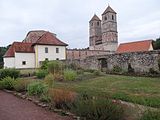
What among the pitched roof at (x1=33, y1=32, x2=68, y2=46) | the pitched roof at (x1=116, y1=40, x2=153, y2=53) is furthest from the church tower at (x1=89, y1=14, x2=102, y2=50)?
the pitched roof at (x1=33, y1=32, x2=68, y2=46)

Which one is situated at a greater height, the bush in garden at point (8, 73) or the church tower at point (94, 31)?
the church tower at point (94, 31)

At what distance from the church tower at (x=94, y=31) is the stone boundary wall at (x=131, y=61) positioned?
67.0 m

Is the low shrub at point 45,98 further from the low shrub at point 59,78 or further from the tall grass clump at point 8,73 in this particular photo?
the tall grass clump at point 8,73

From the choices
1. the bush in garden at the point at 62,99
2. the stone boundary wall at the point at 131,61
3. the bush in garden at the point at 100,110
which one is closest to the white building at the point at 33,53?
the stone boundary wall at the point at 131,61

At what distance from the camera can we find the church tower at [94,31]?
91125mm

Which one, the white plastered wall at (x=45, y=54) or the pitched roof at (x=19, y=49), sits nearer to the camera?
the pitched roof at (x=19, y=49)

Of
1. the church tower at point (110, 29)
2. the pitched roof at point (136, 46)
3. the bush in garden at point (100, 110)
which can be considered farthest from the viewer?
the church tower at point (110, 29)

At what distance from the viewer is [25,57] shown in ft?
133

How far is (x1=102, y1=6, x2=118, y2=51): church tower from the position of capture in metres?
80.8

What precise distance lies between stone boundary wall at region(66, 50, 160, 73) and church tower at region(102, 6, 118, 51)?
57.4 meters

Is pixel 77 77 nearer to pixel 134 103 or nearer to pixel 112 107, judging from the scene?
pixel 134 103

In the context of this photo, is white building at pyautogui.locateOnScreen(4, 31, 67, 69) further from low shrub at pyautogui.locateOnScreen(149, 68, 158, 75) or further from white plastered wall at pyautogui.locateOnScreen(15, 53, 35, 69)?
low shrub at pyautogui.locateOnScreen(149, 68, 158, 75)

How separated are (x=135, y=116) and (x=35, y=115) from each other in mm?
3157

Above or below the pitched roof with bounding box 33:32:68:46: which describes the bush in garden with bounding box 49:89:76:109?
below
